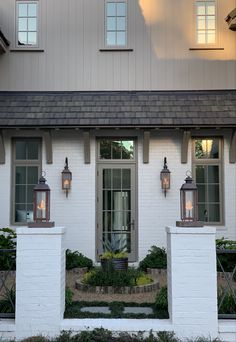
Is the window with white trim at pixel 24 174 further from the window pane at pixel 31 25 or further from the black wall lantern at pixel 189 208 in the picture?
the black wall lantern at pixel 189 208

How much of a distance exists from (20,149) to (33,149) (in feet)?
0.99

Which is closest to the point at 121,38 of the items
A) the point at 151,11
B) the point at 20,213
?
the point at 151,11

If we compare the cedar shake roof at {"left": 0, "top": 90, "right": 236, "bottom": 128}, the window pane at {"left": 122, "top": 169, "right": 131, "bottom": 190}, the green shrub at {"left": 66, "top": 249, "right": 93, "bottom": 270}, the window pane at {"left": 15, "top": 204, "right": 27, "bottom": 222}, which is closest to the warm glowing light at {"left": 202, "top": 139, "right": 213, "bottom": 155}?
the cedar shake roof at {"left": 0, "top": 90, "right": 236, "bottom": 128}

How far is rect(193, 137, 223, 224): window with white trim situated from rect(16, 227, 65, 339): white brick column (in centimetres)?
555

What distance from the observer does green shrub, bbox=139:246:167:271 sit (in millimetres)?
9031

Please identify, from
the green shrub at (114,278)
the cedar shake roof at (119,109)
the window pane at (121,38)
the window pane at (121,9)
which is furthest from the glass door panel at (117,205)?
the window pane at (121,9)

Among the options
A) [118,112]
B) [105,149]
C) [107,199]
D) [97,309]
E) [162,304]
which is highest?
[118,112]

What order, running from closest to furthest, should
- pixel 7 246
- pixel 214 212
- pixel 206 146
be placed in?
pixel 7 246
pixel 214 212
pixel 206 146

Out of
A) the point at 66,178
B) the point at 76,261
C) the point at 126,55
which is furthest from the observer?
the point at 126,55

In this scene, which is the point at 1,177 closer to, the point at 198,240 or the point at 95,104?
the point at 95,104

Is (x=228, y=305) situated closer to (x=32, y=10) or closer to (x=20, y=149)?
(x=20, y=149)

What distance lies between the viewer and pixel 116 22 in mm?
10359

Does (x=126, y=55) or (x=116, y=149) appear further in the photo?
(x=126, y=55)

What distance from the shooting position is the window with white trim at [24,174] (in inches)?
393
